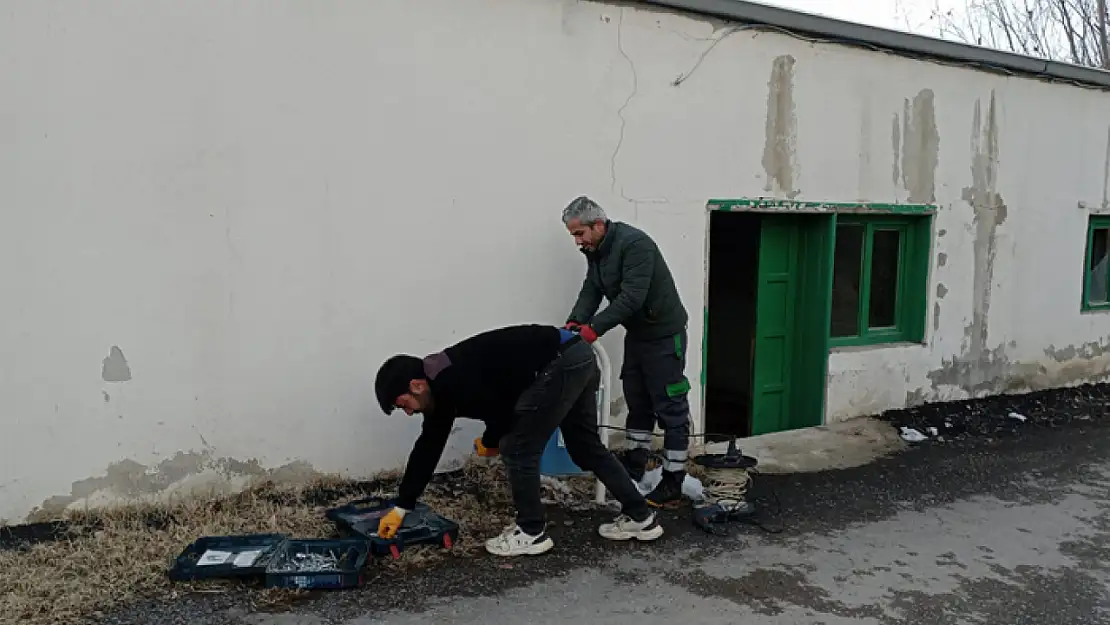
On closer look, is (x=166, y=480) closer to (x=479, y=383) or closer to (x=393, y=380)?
(x=393, y=380)

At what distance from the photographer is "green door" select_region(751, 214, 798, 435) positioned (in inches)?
273

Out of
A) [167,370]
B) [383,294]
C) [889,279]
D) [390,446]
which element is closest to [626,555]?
[390,446]

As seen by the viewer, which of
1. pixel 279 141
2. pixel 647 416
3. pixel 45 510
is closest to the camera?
pixel 45 510

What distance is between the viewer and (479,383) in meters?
3.92

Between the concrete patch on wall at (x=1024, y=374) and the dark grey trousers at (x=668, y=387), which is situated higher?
the dark grey trousers at (x=668, y=387)

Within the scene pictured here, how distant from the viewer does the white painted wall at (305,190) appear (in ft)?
14.0

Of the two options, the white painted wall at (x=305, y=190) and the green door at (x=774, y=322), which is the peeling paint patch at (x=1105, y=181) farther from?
the white painted wall at (x=305, y=190)

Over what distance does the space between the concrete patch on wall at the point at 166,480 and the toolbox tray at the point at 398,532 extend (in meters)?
0.55

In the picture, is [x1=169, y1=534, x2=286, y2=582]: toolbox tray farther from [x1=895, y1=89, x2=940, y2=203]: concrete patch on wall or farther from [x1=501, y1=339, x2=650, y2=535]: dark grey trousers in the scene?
[x1=895, y1=89, x2=940, y2=203]: concrete patch on wall

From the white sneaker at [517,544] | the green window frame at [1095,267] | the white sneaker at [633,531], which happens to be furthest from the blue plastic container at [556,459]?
the green window frame at [1095,267]

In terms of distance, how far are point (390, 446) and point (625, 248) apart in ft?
6.10

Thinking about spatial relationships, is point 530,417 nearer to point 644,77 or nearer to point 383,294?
point 383,294

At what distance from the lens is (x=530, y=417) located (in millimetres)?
4074

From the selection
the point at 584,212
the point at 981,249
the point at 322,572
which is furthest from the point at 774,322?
the point at 322,572
